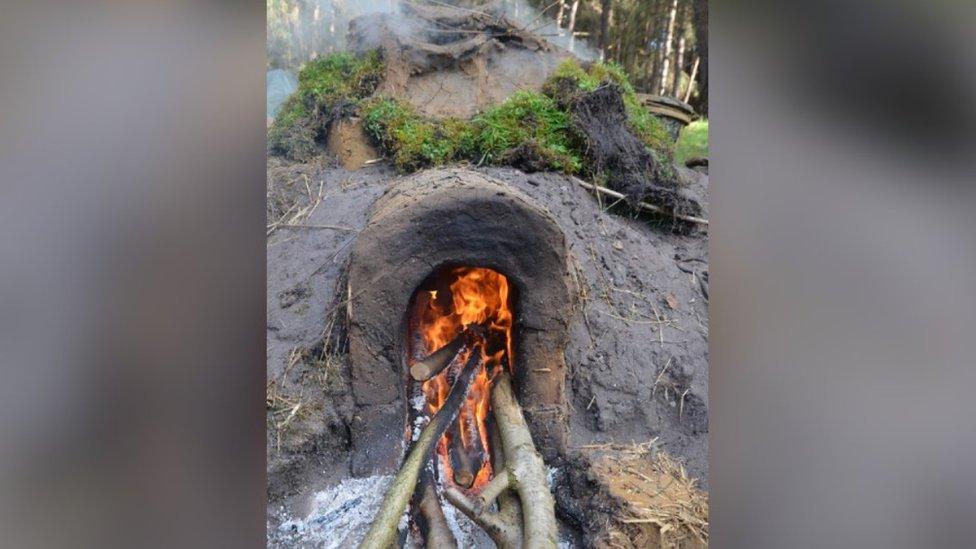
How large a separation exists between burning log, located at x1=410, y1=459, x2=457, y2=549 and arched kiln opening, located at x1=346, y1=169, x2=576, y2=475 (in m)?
0.10

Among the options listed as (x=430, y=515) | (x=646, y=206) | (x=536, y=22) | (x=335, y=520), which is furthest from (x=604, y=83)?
(x=335, y=520)

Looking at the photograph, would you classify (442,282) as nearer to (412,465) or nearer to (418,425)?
(418,425)

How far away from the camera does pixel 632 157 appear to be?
189cm

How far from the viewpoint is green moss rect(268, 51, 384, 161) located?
1.67 m

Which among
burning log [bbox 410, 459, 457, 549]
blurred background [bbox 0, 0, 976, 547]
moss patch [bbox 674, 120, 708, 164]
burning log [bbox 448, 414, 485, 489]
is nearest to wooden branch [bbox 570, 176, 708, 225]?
moss patch [bbox 674, 120, 708, 164]

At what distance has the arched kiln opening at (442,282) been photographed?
5.57 feet

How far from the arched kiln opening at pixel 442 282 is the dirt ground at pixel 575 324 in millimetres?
50

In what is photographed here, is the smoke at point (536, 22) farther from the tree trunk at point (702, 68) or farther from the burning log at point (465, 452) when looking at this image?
the burning log at point (465, 452)

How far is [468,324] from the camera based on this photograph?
1910mm

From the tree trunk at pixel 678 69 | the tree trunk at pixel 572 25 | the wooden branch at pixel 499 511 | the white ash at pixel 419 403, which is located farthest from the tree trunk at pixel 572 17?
the wooden branch at pixel 499 511
